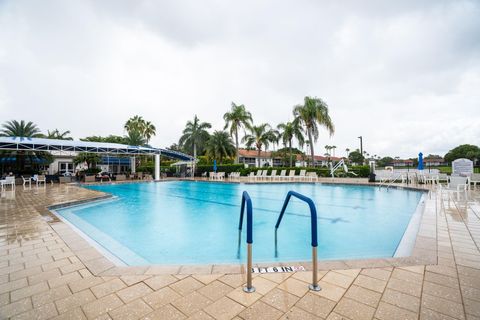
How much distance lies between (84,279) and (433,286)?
381 centimetres

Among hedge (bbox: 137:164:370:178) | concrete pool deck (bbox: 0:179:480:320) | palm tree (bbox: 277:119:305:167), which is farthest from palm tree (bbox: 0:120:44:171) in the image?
palm tree (bbox: 277:119:305:167)

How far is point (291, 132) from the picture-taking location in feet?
95.2

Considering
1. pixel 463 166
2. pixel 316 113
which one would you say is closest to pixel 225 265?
pixel 463 166

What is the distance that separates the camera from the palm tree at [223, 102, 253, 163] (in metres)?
28.3

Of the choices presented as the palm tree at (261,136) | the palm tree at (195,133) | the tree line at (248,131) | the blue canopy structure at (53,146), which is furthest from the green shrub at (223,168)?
the blue canopy structure at (53,146)

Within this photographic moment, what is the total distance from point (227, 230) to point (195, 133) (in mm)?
25788

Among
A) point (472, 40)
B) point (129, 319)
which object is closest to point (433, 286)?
point (129, 319)

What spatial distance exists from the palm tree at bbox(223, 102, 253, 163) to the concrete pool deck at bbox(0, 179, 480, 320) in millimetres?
26077

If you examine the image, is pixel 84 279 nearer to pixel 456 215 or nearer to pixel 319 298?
pixel 319 298

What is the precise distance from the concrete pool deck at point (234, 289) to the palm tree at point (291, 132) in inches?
1006

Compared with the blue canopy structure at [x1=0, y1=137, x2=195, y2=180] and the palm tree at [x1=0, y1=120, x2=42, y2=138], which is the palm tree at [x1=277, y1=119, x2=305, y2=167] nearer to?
the blue canopy structure at [x1=0, y1=137, x2=195, y2=180]

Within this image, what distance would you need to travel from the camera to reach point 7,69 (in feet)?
34.0

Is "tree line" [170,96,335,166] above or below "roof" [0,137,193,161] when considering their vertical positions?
above

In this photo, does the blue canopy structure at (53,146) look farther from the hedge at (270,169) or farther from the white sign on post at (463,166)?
the white sign on post at (463,166)
